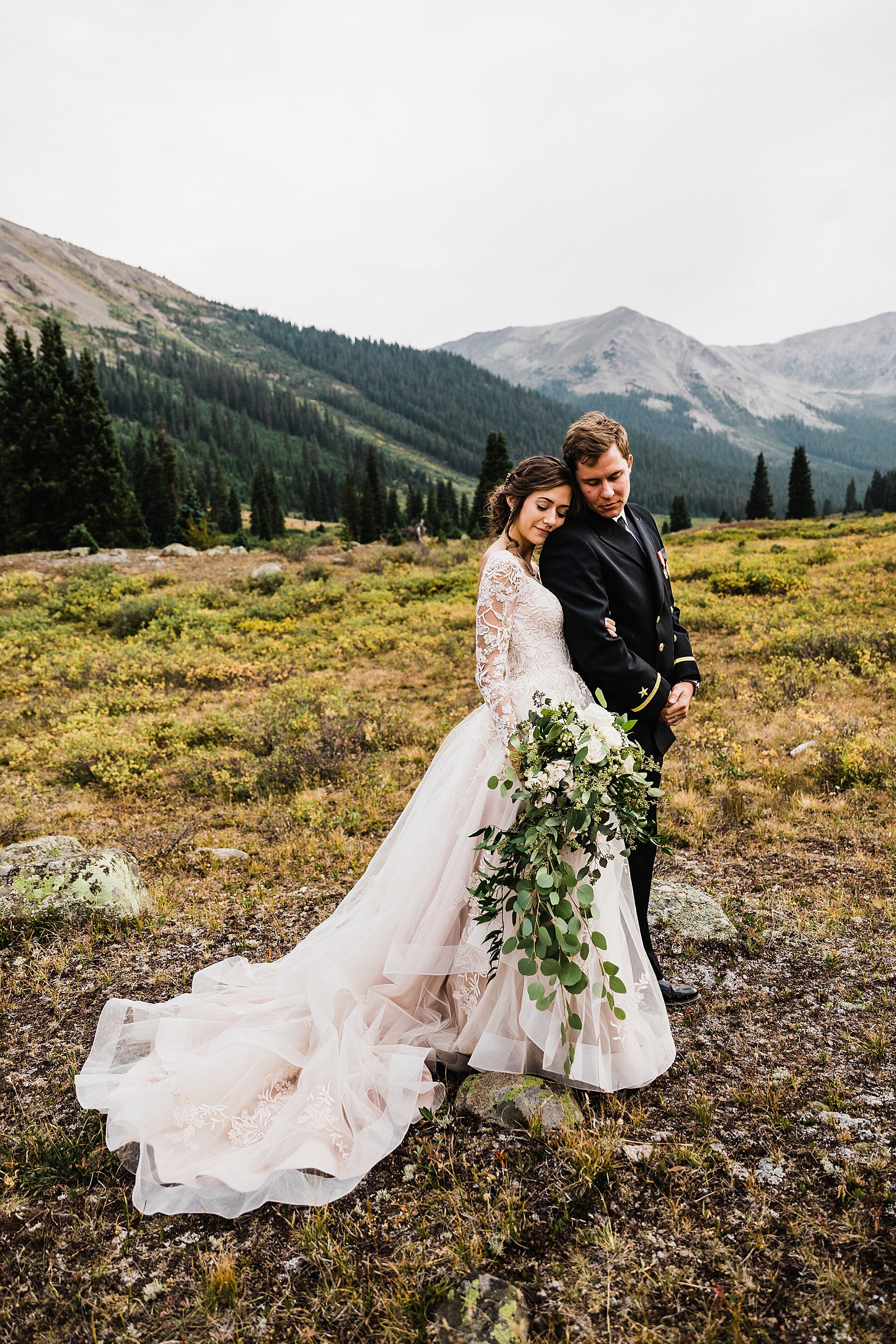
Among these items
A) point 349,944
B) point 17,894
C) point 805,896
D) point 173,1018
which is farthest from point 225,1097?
point 805,896

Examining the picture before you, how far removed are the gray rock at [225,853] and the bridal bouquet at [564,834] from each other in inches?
155

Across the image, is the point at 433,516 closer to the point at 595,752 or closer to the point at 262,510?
the point at 262,510

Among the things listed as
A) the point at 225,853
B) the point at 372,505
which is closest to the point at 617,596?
the point at 225,853

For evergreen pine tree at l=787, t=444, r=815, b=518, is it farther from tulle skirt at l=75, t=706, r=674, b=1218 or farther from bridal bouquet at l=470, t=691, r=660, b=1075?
bridal bouquet at l=470, t=691, r=660, b=1075

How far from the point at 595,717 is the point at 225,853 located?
15.7ft

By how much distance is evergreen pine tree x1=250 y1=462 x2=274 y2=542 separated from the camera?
7275 cm

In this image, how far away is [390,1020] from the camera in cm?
376

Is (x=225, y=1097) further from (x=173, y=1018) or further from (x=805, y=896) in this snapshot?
(x=805, y=896)

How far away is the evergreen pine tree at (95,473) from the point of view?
114 ft

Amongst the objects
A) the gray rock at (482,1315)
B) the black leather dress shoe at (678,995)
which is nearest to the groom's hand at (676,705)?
the black leather dress shoe at (678,995)

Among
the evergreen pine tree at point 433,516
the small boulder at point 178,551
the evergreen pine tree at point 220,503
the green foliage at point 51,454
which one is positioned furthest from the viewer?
the evergreen pine tree at point 220,503

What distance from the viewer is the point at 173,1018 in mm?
3721

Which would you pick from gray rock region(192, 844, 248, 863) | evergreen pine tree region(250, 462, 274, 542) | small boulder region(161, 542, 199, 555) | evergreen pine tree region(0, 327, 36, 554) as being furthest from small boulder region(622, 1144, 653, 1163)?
evergreen pine tree region(250, 462, 274, 542)

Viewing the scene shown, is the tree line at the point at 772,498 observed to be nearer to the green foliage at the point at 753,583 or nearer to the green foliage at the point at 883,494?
the green foliage at the point at 883,494
